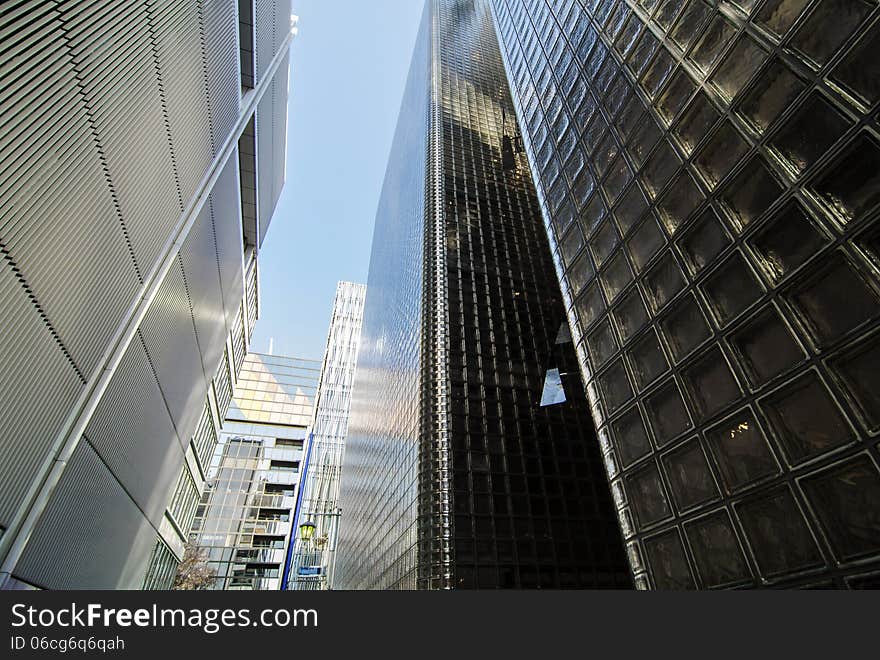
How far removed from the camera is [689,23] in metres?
7.36

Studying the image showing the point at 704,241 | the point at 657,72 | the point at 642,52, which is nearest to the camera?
the point at 704,241

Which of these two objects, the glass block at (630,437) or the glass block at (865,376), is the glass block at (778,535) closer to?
the glass block at (865,376)

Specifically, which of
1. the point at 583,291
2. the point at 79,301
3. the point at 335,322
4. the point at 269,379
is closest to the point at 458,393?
the point at 583,291

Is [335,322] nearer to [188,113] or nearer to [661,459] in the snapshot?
[188,113]

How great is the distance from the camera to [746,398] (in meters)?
5.62

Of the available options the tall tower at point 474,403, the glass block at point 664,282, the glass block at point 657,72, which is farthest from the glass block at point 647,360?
the tall tower at point 474,403

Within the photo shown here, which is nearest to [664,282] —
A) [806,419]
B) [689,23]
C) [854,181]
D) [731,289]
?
[731,289]

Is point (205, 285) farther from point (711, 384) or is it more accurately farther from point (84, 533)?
point (711, 384)

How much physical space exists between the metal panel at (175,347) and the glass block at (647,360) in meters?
14.6

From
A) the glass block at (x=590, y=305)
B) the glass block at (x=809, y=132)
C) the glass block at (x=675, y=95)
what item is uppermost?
the glass block at (x=675, y=95)

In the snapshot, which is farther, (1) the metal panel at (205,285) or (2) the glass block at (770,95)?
(1) the metal panel at (205,285)

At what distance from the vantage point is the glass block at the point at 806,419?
462cm

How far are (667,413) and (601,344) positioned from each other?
2247mm

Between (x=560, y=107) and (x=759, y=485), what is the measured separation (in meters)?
10.3
